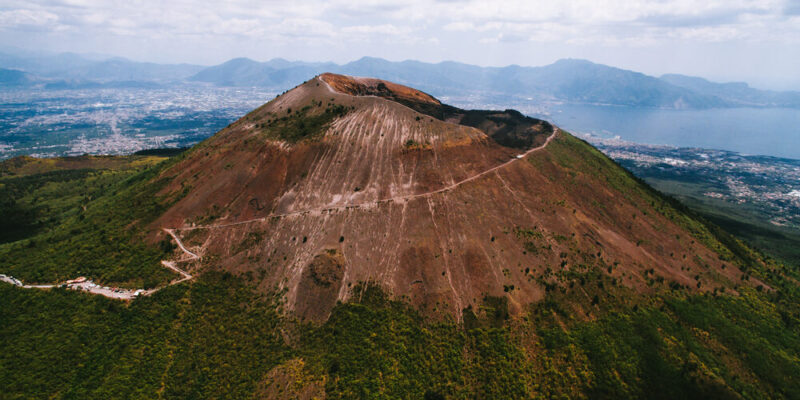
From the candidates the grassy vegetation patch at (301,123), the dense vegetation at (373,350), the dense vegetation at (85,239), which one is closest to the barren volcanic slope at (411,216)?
the grassy vegetation patch at (301,123)

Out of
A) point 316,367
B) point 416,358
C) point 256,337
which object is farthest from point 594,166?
point 256,337

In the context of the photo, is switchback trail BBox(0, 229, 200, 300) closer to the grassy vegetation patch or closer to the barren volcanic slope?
Answer: the barren volcanic slope

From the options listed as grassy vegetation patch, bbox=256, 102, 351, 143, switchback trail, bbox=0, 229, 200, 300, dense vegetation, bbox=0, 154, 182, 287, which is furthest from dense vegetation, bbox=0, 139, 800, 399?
grassy vegetation patch, bbox=256, 102, 351, 143

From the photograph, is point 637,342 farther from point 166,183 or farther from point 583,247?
point 166,183

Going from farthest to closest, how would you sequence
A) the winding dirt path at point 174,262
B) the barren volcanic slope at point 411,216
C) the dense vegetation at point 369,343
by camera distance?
1. the barren volcanic slope at point 411,216
2. the winding dirt path at point 174,262
3. the dense vegetation at point 369,343

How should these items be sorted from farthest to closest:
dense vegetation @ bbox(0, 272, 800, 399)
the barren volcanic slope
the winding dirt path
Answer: the barren volcanic slope, the winding dirt path, dense vegetation @ bbox(0, 272, 800, 399)

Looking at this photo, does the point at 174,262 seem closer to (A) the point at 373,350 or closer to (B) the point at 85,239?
(B) the point at 85,239

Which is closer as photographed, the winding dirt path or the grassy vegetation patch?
the winding dirt path

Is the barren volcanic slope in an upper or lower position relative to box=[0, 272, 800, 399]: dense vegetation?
upper

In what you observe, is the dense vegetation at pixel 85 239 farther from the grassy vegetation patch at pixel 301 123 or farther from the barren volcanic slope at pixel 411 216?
the grassy vegetation patch at pixel 301 123
